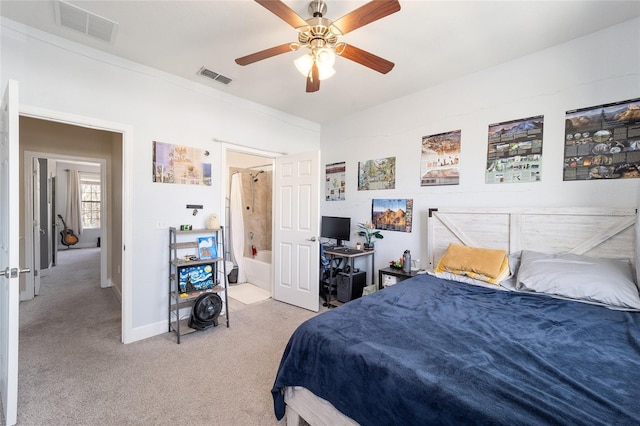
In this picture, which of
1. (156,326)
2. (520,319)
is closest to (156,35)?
(156,326)

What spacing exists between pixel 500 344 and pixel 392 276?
184 cm

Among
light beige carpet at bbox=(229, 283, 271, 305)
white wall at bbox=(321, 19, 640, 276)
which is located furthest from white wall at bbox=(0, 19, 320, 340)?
white wall at bbox=(321, 19, 640, 276)

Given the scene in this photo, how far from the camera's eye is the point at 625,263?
208 cm

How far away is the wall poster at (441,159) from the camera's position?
3123mm

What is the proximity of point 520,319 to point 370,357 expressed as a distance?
1096 mm

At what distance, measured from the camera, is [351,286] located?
3609mm

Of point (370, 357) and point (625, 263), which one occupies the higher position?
point (625, 263)

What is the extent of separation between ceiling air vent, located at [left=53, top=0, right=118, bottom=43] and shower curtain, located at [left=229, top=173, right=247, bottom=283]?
286 cm

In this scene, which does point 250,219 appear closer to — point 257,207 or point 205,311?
point 257,207

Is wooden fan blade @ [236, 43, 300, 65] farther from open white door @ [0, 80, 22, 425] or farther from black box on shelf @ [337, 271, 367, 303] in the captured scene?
black box on shelf @ [337, 271, 367, 303]

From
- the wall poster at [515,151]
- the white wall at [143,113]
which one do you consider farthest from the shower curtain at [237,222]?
the wall poster at [515,151]

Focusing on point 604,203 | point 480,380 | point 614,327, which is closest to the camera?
point 480,380

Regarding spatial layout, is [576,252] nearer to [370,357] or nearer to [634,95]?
[634,95]

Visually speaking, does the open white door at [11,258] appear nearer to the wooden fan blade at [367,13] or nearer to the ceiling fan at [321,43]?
the ceiling fan at [321,43]
